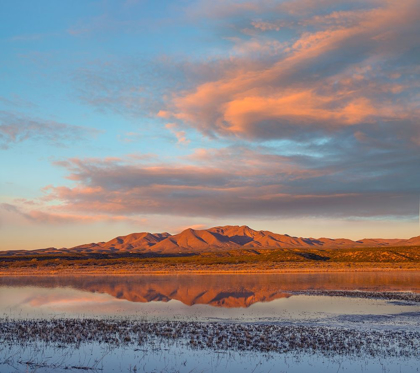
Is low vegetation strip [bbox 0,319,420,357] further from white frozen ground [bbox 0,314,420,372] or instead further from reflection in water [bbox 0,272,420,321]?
reflection in water [bbox 0,272,420,321]

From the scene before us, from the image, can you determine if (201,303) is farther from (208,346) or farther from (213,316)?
(208,346)

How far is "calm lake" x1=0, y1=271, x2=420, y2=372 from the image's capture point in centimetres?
1628

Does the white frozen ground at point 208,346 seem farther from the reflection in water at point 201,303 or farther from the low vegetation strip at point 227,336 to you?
the reflection in water at point 201,303

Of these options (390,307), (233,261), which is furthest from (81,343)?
(233,261)

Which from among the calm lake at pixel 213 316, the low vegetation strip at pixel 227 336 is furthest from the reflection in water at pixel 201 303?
the low vegetation strip at pixel 227 336

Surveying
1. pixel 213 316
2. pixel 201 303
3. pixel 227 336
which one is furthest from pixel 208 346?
pixel 201 303

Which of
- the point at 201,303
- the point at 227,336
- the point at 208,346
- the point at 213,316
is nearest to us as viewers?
the point at 208,346

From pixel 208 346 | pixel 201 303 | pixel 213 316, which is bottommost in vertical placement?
pixel 201 303

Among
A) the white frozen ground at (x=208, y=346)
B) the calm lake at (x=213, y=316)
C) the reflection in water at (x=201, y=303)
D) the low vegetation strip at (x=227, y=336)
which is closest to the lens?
the white frozen ground at (x=208, y=346)

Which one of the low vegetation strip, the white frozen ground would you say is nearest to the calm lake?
the white frozen ground

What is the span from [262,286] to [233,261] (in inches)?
2334

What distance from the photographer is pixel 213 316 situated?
2814 cm

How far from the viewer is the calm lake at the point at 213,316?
16280mm

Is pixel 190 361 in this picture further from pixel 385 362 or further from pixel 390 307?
pixel 390 307
